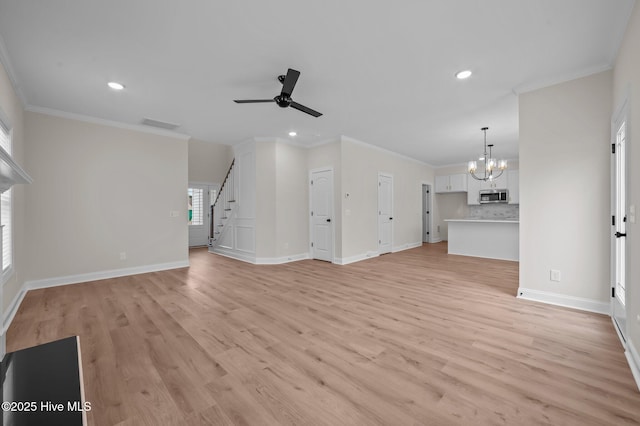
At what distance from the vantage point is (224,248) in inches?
284

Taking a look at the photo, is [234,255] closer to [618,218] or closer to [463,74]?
[463,74]

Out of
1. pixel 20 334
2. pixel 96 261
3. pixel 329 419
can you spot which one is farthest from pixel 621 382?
pixel 96 261

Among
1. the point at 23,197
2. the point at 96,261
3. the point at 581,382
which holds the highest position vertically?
the point at 23,197

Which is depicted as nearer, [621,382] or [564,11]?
[621,382]

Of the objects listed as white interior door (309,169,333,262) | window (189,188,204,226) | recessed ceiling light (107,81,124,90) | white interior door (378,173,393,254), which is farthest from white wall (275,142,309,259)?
window (189,188,204,226)

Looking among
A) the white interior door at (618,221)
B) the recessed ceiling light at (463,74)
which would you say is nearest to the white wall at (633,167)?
the white interior door at (618,221)

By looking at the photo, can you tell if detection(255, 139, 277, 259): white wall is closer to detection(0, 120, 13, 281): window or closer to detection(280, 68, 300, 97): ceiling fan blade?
detection(280, 68, 300, 97): ceiling fan blade

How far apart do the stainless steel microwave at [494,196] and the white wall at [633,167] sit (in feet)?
Answer: 21.7

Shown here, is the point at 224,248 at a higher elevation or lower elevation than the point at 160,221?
lower

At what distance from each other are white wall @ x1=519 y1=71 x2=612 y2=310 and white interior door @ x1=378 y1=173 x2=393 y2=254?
142 inches

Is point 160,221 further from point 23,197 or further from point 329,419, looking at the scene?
point 329,419

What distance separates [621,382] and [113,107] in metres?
6.18

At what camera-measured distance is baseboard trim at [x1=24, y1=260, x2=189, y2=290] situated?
408 centimetres

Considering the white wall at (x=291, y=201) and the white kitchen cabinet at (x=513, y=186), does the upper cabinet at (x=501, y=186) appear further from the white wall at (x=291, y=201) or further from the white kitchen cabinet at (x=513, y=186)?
the white wall at (x=291, y=201)
